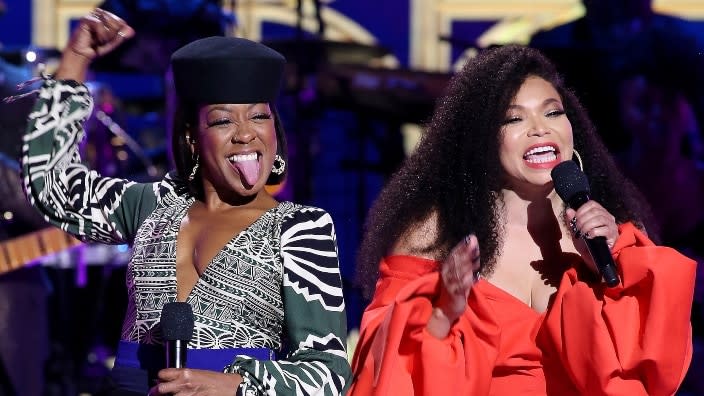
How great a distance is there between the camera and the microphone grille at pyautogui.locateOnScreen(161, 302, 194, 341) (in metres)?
2.68

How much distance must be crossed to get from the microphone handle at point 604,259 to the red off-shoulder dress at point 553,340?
0.64 ft

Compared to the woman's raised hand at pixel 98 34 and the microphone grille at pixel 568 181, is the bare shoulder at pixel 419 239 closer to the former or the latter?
the microphone grille at pixel 568 181

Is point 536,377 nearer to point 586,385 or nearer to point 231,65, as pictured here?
point 586,385

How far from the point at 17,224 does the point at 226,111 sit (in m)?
2.79

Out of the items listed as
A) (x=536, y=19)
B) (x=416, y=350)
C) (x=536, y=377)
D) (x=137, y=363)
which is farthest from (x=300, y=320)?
(x=536, y=19)

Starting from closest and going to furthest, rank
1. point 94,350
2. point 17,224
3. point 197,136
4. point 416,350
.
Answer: point 197,136
point 416,350
point 17,224
point 94,350

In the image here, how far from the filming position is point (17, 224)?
556cm

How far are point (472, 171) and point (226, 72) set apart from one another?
1.00 meters

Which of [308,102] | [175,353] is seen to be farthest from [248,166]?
[308,102]

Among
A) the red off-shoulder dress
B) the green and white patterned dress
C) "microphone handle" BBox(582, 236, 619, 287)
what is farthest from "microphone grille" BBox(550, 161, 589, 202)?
the green and white patterned dress

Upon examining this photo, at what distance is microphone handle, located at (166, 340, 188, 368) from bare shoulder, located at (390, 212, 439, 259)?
1052 millimetres

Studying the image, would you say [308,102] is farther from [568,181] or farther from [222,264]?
[222,264]

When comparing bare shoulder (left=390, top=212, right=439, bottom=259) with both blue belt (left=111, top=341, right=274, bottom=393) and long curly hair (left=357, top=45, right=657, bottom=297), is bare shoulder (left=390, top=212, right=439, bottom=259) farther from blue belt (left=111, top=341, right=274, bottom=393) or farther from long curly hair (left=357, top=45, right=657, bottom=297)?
blue belt (left=111, top=341, right=274, bottom=393)

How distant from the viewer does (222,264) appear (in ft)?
9.66
